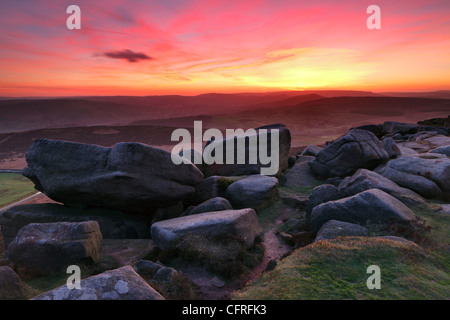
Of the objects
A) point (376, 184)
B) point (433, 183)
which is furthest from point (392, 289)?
point (433, 183)

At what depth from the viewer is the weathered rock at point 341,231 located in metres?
10.2

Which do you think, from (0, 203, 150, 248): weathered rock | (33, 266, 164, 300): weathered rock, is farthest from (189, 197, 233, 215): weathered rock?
(33, 266, 164, 300): weathered rock

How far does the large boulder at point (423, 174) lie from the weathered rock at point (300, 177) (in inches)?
233

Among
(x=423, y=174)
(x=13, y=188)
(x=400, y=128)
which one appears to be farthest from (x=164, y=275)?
(x=13, y=188)

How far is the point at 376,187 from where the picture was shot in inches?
538

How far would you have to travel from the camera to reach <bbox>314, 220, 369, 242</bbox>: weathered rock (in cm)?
1022

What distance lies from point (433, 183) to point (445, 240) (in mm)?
6032

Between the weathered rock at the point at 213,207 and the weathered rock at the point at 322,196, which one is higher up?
the weathered rock at the point at 322,196

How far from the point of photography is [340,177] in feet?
67.1

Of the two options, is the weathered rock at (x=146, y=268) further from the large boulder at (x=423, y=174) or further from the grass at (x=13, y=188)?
the grass at (x=13, y=188)

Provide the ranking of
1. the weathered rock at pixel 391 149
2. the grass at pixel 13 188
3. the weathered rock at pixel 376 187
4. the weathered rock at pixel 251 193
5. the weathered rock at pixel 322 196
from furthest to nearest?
the grass at pixel 13 188, the weathered rock at pixel 391 149, the weathered rock at pixel 251 193, the weathered rock at pixel 322 196, the weathered rock at pixel 376 187

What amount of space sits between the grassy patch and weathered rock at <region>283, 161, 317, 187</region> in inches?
499

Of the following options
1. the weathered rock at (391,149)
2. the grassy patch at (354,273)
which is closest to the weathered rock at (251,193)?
the grassy patch at (354,273)

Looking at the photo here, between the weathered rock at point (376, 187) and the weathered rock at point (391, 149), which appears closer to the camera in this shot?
the weathered rock at point (376, 187)
